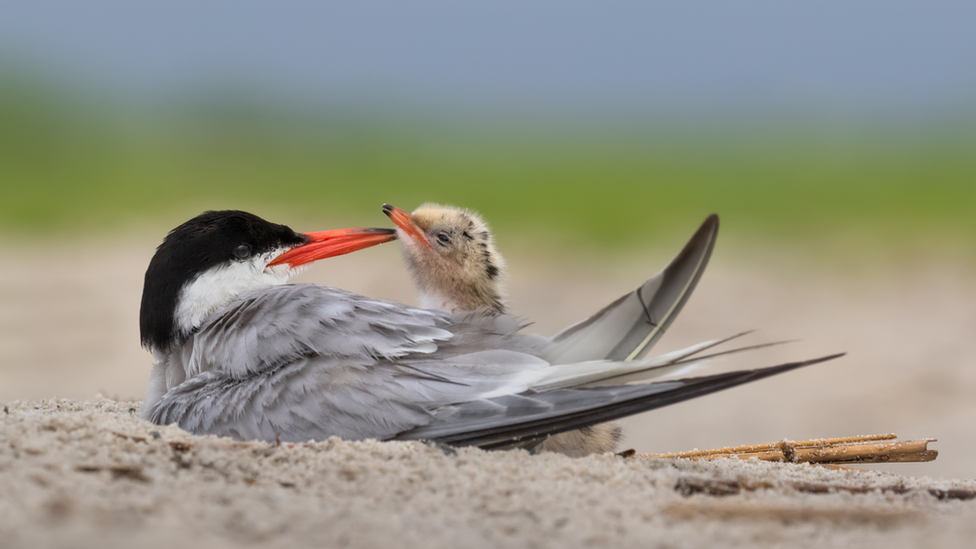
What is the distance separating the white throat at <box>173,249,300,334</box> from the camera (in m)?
3.33

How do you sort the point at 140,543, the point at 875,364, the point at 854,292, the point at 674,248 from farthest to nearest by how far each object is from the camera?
the point at 674,248
the point at 854,292
the point at 875,364
the point at 140,543

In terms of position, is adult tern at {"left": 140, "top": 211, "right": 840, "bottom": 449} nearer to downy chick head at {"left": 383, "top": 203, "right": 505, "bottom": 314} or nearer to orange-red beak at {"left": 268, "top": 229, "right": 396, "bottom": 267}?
orange-red beak at {"left": 268, "top": 229, "right": 396, "bottom": 267}

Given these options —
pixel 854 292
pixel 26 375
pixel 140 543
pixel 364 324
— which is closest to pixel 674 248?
pixel 854 292

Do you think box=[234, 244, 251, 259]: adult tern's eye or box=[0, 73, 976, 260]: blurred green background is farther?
box=[0, 73, 976, 260]: blurred green background

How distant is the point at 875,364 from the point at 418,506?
8.29 m

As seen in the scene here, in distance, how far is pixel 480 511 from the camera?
205 cm

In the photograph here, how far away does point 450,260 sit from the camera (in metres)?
4.12

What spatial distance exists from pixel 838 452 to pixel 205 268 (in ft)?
8.47

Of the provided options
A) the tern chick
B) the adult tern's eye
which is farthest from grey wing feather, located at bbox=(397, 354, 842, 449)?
the tern chick

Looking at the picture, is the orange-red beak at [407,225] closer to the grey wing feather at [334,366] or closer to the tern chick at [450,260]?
the tern chick at [450,260]

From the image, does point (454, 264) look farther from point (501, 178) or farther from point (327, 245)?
point (501, 178)

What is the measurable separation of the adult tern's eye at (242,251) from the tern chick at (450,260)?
0.81 metres

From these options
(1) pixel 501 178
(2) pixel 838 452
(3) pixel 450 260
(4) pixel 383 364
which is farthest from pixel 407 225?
(1) pixel 501 178

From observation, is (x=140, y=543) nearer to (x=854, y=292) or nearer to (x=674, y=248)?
(x=854, y=292)
